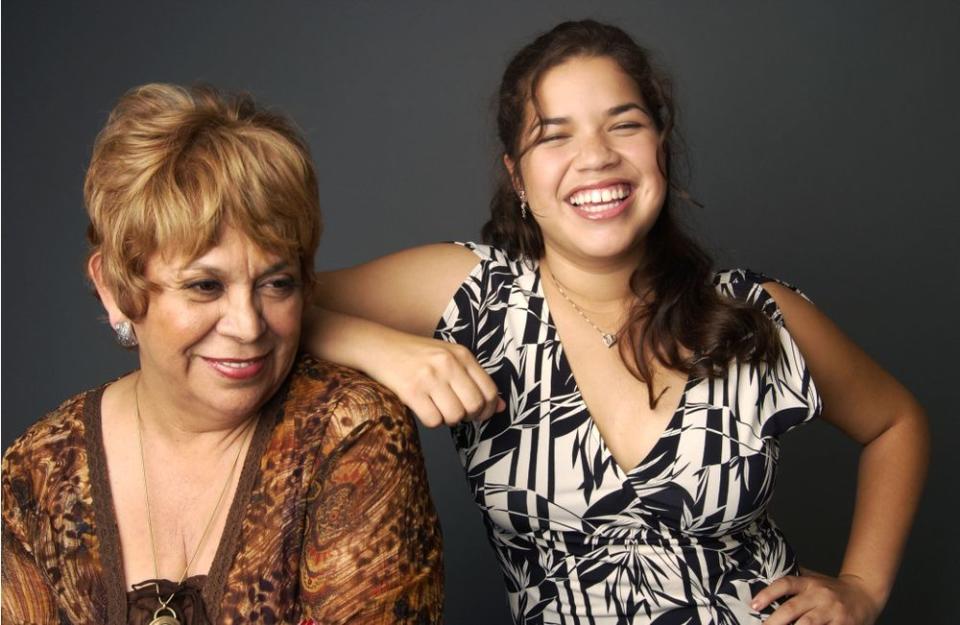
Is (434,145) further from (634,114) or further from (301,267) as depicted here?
(301,267)

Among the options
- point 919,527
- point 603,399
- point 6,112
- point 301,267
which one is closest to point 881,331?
point 919,527

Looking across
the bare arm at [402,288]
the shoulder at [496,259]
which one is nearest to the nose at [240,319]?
the bare arm at [402,288]

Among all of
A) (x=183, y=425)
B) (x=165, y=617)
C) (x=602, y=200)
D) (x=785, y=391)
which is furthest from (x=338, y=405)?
(x=785, y=391)

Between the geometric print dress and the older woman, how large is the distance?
34cm

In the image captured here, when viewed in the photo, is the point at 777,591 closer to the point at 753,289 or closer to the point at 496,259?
the point at 753,289

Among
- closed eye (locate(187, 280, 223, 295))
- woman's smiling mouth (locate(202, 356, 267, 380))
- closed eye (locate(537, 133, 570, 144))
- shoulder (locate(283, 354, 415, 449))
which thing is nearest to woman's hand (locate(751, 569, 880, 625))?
shoulder (locate(283, 354, 415, 449))

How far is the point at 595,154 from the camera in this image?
7.29ft

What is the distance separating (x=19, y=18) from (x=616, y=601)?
8.78ft

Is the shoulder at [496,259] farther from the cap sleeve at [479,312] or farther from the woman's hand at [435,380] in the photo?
the woman's hand at [435,380]

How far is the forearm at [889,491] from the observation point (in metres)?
2.60

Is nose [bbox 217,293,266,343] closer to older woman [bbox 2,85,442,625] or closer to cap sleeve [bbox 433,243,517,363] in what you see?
older woman [bbox 2,85,442,625]

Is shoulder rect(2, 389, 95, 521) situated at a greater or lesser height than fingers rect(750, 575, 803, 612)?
greater

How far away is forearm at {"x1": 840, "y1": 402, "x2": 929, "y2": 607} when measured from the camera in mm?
2600

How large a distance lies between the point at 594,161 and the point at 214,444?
90 cm
